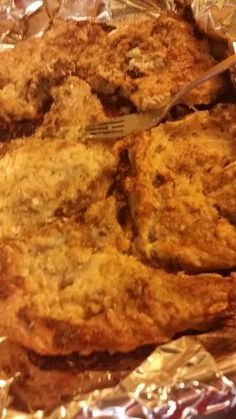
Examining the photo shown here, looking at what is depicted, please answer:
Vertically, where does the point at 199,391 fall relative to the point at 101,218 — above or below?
below

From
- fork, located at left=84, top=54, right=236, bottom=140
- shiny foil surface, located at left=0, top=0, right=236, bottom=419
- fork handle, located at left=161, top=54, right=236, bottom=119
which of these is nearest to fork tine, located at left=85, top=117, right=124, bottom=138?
fork, located at left=84, top=54, right=236, bottom=140

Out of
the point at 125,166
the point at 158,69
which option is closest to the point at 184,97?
the point at 158,69

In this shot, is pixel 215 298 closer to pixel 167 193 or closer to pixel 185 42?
pixel 167 193

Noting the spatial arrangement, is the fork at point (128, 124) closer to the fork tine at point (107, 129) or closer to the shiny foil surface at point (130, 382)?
the fork tine at point (107, 129)

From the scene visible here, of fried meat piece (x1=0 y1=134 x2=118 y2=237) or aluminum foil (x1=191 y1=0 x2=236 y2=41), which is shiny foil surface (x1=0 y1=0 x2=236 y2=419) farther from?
aluminum foil (x1=191 y1=0 x2=236 y2=41)

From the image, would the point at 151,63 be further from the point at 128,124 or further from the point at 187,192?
the point at 187,192

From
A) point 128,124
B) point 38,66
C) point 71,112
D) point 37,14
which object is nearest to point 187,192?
point 128,124
